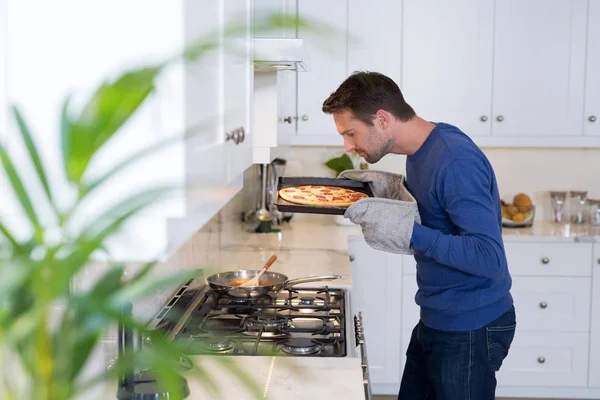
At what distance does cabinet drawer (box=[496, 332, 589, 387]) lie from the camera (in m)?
3.95

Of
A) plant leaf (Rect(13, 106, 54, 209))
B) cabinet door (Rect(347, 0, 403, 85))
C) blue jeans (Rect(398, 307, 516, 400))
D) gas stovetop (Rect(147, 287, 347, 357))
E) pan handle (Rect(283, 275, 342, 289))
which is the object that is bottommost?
blue jeans (Rect(398, 307, 516, 400))

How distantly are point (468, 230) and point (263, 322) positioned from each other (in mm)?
656

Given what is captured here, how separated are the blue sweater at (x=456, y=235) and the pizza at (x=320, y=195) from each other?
Result: 25 centimetres

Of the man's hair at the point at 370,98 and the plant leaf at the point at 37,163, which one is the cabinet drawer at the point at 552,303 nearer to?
the man's hair at the point at 370,98

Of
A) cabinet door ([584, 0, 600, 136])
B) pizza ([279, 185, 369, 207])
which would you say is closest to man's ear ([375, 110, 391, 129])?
pizza ([279, 185, 369, 207])

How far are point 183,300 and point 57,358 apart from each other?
6.09 ft

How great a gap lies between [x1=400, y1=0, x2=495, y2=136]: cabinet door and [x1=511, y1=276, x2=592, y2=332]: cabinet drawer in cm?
86

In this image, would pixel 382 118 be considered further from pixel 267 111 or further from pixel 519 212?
pixel 519 212

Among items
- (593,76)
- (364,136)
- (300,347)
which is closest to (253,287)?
(300,347)

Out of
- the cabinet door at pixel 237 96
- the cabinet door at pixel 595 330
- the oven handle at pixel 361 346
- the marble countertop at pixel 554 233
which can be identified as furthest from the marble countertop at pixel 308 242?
the cabinet door at pixel 237 96

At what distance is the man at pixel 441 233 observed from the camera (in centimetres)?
212

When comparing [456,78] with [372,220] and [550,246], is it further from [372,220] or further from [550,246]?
[372,220]

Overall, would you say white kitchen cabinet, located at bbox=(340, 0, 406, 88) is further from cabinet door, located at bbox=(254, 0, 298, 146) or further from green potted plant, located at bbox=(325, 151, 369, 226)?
green potted plant, located at bbox=(325, 151, 369, 226)

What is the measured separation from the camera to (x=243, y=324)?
2.23 m
